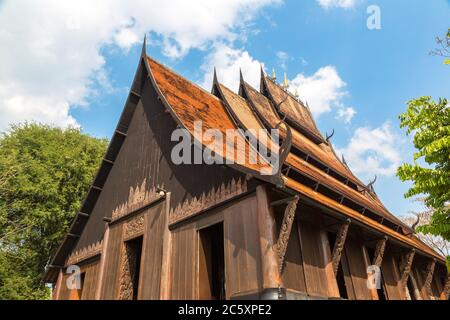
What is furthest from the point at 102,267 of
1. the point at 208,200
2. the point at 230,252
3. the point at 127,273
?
the point at 230,252

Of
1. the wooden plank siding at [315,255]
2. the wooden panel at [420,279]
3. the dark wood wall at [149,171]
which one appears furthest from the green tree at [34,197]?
the wooden panel at [420,279]

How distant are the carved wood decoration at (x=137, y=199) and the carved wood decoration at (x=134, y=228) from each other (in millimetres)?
300

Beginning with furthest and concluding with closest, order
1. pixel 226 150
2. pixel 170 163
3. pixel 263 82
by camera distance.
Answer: pixel 263 82 → pixel 170 163 → pixel 226 150

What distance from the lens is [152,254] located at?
791 cm

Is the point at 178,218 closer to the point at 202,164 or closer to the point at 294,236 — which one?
the point at 202,164

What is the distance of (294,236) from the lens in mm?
6793

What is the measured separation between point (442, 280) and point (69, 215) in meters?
20.0

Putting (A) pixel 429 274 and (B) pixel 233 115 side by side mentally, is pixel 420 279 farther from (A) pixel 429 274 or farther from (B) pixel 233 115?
(B) pixel 233 115

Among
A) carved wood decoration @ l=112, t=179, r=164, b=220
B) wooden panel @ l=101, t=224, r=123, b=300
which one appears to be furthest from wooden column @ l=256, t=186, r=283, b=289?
wooden panel @ l=101, t=224, r=123, b=300

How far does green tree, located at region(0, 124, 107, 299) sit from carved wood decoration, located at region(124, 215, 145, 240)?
12.6m

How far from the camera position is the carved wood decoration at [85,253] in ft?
33.5

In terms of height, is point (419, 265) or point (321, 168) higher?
point (321, 168)

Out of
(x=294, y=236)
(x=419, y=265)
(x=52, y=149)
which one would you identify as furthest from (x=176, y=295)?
(x=52, y=149)

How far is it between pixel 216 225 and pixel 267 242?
1723 mm
